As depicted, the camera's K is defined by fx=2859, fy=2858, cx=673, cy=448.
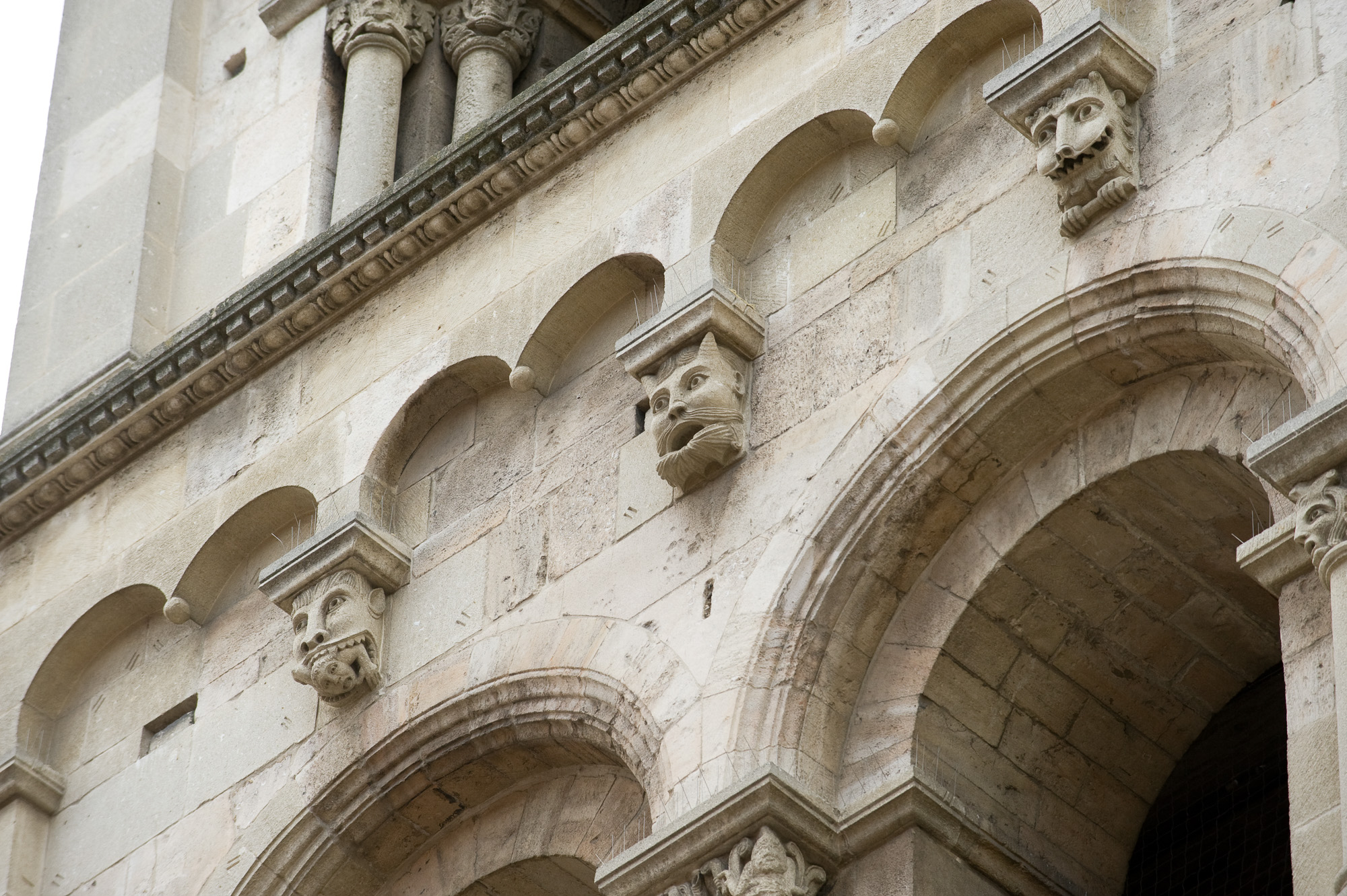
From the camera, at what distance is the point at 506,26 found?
14.5 meters

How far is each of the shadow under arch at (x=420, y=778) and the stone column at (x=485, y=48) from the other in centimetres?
409

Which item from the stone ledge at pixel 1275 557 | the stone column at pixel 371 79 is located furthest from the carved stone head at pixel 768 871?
the stone column at pixel 371 79

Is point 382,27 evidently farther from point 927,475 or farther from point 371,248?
point 927,475

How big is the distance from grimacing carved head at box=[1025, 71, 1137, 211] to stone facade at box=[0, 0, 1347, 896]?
0.02 m

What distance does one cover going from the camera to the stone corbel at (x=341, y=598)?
11234 mm

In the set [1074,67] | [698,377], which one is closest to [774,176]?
[698,377]

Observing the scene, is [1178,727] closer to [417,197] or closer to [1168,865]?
[1168,865]

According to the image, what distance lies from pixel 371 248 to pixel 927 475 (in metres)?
3.50

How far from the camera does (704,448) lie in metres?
10.2

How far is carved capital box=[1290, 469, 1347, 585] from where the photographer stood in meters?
7.85

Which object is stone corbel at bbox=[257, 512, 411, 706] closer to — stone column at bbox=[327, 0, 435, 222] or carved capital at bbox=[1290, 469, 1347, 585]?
stone column at bbox=[327, 0, 435, 222]

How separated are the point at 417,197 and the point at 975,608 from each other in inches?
145

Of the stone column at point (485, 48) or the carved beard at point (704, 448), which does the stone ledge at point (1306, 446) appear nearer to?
the carved beard at point (704, 448)

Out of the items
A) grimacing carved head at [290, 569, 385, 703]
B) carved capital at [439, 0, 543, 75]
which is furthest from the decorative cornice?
carved capital at [439, 0, 543, 75]
